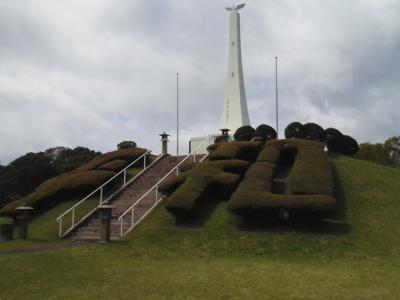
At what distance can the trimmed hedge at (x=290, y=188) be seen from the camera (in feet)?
52.4

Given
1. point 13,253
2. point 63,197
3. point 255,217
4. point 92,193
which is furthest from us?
point 63,197

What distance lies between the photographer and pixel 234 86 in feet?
124

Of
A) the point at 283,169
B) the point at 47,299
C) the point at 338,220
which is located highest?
the point at 283,169

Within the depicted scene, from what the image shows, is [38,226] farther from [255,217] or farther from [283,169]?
[283,169]

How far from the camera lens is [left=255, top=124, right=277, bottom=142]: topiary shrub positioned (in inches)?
1071

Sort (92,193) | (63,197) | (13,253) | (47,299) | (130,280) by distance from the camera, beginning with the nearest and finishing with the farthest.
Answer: (47,299), (130,280), (13,253), (92,193), (63,197)

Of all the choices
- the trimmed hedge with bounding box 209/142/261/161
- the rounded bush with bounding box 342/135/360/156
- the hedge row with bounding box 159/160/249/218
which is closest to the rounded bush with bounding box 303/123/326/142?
the rounded bush with bounding box 342/135/360/156

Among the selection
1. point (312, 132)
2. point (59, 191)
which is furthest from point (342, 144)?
point (59, 191)

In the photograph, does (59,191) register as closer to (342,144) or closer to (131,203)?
(131,203)

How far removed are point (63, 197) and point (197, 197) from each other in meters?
8.71

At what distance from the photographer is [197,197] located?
58.4 feet

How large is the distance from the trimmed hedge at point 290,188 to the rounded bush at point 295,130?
4.17 meters

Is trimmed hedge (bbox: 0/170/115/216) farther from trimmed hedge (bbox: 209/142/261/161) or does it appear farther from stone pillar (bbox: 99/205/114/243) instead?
stone pillar (bbox: 99/205/114/243)

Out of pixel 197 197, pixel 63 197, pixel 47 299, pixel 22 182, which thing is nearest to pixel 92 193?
pixel 63 197
